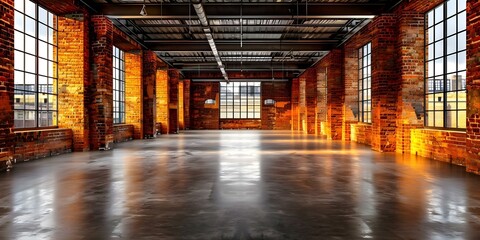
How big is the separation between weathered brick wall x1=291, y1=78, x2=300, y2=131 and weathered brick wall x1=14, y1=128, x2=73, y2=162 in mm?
21077

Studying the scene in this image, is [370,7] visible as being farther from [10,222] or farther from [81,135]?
[10,222]

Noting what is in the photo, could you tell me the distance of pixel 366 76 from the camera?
52.7ft

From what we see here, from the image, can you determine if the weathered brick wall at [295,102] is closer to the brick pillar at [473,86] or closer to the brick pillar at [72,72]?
the brick pillar at [72,72]

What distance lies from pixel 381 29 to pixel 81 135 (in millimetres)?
10013

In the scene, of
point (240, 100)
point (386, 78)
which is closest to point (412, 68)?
point (386, 78)

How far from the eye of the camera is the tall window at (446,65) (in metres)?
9.41

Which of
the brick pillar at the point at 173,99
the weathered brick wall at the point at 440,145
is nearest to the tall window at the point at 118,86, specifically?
the brick pillar at the point at 173,99

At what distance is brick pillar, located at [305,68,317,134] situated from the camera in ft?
78.4

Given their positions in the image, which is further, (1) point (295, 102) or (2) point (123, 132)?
(1) point (295, 102)

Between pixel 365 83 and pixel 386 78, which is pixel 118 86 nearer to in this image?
pixel 365 83

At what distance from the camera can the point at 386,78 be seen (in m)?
12.1

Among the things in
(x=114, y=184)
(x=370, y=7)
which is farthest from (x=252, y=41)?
(x=114, y=184)

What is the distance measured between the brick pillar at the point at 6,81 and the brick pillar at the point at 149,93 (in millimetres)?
10354

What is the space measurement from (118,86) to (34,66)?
6.61 meters
